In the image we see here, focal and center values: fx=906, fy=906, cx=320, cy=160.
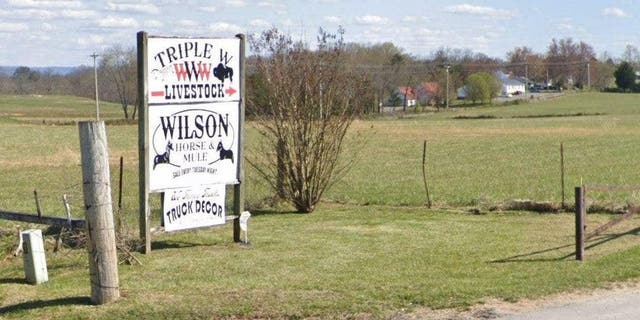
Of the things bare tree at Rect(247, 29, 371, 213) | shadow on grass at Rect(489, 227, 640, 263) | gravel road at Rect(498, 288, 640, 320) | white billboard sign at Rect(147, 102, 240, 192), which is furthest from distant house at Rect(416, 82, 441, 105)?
gravel road at Rect(498, 288, 640, 320)

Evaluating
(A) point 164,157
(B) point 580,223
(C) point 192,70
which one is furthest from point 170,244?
(B) point 580,223

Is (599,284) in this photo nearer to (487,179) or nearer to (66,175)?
(487,179)

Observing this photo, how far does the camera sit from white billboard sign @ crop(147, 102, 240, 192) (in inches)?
460

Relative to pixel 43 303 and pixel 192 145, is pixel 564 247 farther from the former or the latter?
pixel 43 303

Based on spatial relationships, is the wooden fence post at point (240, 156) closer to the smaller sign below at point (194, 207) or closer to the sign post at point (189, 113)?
the sign post at point (189, 113)

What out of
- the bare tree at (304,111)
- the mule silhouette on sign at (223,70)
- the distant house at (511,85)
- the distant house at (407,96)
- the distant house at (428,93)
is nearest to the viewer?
the mule silhouette on sign at (223,70)

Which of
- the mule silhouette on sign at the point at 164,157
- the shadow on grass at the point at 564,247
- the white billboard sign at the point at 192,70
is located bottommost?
the shadow on grass at the point at 564,247

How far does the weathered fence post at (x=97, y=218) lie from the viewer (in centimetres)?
891

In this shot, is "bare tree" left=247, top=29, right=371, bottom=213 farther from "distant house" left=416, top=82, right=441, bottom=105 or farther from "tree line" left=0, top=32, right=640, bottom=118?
"distant house" left=416, top=82, right=441, bottom=105

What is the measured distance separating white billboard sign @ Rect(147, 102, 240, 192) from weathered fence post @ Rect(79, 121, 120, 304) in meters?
2.52

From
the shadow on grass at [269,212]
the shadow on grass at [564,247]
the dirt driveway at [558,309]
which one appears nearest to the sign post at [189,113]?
the shadow on grass at [564,247]

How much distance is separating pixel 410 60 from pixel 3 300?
12546cm

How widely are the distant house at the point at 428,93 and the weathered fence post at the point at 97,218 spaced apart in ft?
336

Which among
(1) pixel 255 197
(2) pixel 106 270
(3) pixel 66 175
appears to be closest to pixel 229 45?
(2) pixel 106 270
